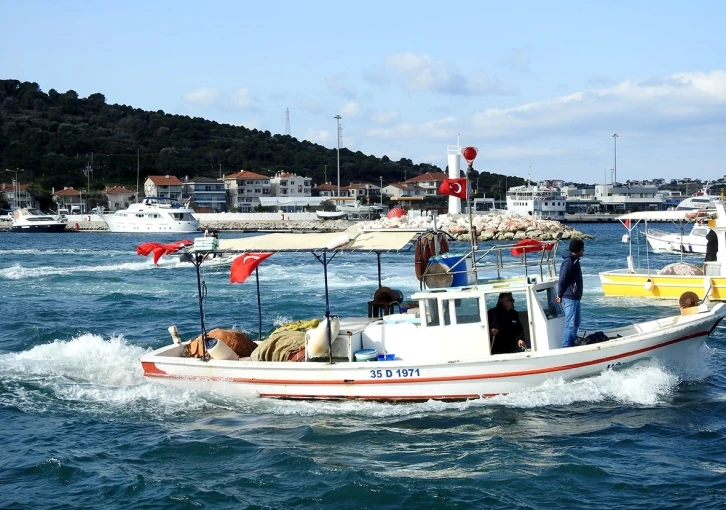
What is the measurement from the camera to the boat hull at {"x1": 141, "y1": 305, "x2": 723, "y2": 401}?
1456 cm

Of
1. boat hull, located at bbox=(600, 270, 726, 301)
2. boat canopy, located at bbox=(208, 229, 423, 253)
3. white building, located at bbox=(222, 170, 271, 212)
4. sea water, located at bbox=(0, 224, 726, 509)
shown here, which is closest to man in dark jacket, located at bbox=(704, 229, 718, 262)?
boat hull, located at bbox=(600, 270, 726, 301)

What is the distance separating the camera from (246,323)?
2631cm

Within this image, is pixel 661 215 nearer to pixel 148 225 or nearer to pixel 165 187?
pixel 148 225

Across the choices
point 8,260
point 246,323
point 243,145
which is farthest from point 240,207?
point 246,323

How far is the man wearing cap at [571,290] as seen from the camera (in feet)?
48.8

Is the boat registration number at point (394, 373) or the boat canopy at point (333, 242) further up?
the boat canopy at point (333, 242)

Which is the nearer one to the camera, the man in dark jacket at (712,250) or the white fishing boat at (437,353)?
the white fishing boat at (437,353)

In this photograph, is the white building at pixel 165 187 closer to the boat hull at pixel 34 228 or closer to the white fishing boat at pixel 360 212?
the white fishing boat at pixel 360 212

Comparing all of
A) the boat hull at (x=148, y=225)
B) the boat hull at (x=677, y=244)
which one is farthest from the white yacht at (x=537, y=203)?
the boat hull at (x=677, y=244)

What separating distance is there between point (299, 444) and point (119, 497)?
2989mm

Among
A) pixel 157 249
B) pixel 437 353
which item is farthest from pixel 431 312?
pixel 157 249

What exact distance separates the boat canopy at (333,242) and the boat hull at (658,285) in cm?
1496

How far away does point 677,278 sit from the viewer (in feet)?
95.0

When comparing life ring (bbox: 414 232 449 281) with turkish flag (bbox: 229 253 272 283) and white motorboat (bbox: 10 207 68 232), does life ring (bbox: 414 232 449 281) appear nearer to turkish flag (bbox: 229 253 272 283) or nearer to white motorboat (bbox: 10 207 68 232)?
turkish flag (bbox: 229 253 272 283)
